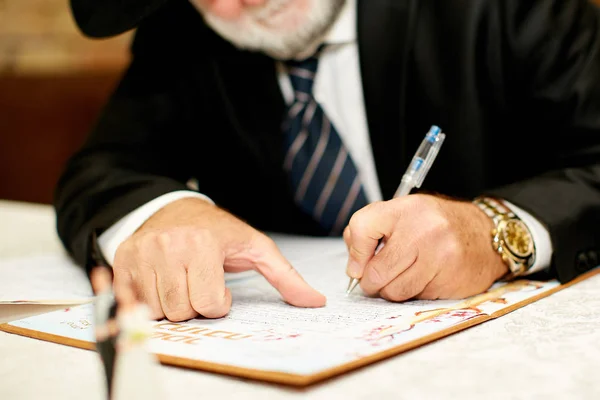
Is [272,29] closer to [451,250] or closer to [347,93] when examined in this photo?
[347,93]

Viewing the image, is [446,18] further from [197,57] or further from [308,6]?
[197,57]

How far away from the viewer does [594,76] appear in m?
1.03

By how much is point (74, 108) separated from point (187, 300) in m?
2.00

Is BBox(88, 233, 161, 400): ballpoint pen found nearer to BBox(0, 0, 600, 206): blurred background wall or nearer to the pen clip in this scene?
the pen clip

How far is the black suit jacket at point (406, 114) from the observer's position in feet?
3.25

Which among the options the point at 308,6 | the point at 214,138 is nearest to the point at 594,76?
the point at 308,6

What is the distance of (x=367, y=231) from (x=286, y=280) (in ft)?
0.36

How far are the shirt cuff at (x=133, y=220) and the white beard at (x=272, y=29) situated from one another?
1.19ft

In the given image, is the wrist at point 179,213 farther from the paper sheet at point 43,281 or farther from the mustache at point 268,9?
the mustache at point 268,9

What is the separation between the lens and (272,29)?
Answer: 1.16 meters

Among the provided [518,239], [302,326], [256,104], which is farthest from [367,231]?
[256,104]

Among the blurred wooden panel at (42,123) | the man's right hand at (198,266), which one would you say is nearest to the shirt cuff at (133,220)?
the man's right hand at (198,266)

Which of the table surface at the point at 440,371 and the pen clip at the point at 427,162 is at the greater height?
the pen clip at the point at 427,162

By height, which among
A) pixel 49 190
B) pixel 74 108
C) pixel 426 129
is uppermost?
pixel 426 129
